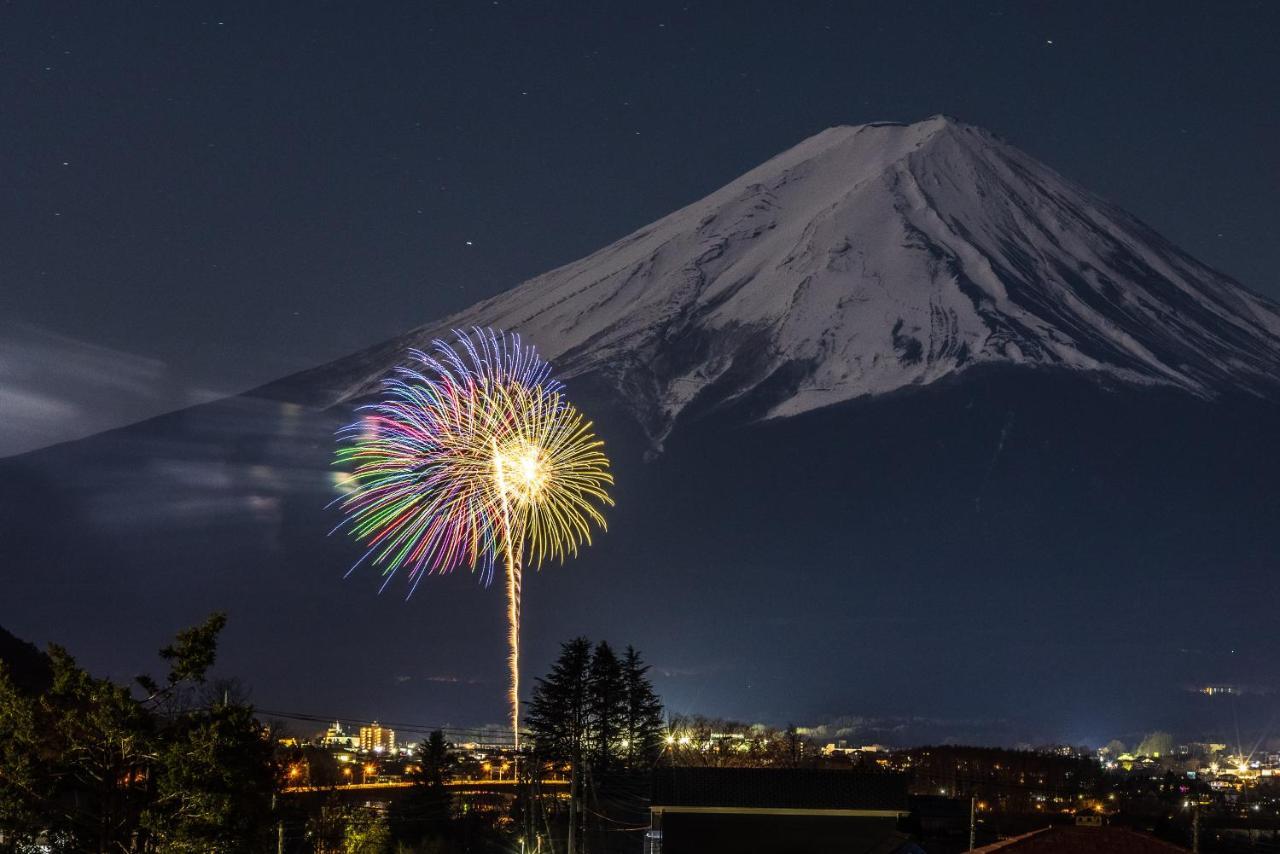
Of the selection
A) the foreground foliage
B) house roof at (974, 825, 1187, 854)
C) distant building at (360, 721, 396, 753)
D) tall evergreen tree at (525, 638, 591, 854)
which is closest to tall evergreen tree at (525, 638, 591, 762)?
tall evergreen tree at (525, 638, 591, 854)

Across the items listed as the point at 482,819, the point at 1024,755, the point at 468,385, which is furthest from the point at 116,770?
the point at 1024,755

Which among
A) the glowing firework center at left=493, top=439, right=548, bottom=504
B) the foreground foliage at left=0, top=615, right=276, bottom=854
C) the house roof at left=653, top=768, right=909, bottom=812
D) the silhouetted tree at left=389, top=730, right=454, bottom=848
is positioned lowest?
the silhouetted tree at left=389, top=730, right=454, bottom=848

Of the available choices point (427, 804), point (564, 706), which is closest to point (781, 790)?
point (427, 804)

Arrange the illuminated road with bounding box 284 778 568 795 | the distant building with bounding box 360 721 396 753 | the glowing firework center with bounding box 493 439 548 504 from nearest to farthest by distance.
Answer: the glowing firework center with bounding box 493 439 548 504 → the illuminated road with bounding box 284 778 568 795 → the distant building with bounding box 360 721 396 753

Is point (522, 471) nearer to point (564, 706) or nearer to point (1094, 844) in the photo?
point (1094, 844)

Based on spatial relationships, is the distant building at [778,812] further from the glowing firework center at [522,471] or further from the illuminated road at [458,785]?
the illuminated road at [458,785]

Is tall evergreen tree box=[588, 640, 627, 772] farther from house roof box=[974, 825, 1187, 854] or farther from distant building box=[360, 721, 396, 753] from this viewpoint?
distant building box=[360, 721, 396, 753]

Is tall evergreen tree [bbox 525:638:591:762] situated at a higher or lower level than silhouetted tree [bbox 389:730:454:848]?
higher
